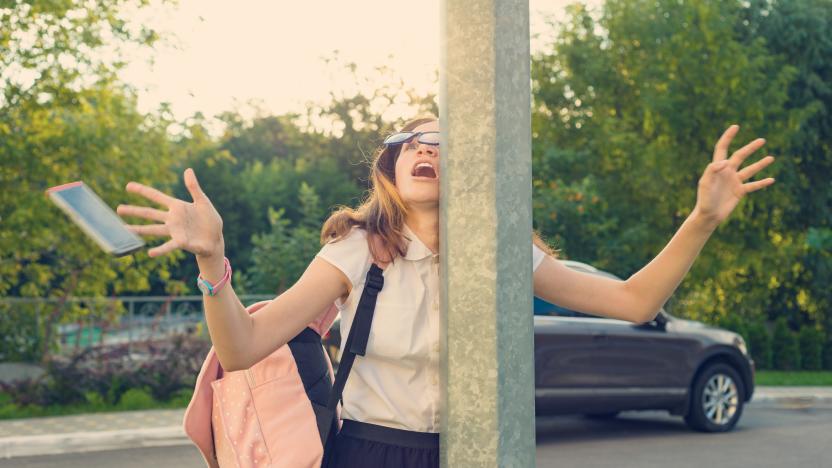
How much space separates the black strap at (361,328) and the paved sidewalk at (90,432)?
8640 millimetres

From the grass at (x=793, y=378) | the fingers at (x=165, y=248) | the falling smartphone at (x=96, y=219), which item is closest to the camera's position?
the fingers at (x=165, y=248)

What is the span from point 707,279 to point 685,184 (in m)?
1.93

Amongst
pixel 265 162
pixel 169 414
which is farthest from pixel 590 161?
pixel 265 162

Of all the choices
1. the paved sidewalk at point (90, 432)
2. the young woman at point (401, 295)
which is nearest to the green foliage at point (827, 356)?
the paved sidewalk at point (90, 432)

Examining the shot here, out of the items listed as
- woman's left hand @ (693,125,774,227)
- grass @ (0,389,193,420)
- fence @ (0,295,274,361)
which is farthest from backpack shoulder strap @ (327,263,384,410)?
fence @ (0,295,274,361)

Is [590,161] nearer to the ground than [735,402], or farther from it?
farther from it

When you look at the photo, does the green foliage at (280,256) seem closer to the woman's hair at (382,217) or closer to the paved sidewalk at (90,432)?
the paved sidewalk at (90,432)

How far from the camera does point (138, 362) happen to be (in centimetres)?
1420

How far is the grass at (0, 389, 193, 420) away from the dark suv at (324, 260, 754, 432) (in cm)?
385

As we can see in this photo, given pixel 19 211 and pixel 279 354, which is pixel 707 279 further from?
pixel 279 354

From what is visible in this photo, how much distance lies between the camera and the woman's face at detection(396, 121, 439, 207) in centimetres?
269

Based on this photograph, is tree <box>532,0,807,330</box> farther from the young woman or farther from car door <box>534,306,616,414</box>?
the young woman

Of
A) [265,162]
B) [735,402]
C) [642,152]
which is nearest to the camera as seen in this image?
[735,402]

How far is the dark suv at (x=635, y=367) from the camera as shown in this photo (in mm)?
10586
